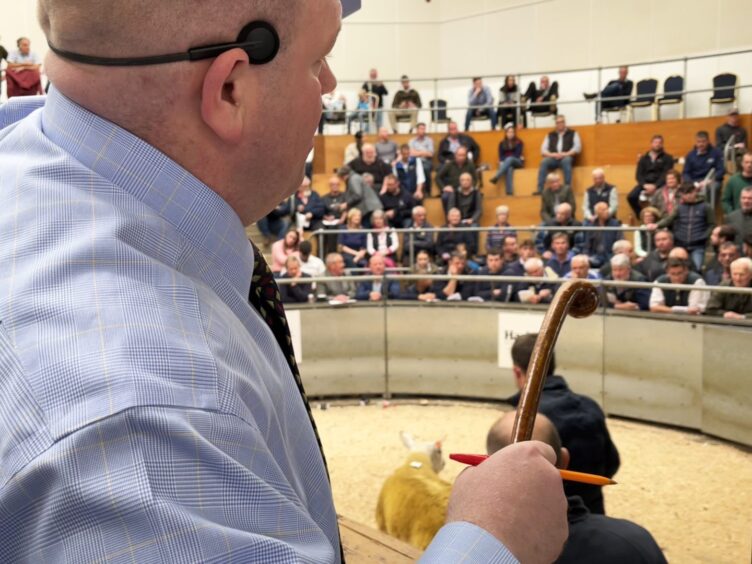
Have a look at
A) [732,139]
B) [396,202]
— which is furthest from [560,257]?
[732,139]

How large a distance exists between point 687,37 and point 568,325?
34.9ft

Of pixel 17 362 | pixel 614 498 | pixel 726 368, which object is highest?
pixel 17 362

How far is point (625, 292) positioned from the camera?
7.75m

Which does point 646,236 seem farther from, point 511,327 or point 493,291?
point 511,327

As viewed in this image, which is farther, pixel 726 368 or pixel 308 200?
pixel 308 200

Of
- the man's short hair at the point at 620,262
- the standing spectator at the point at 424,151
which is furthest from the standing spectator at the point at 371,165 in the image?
the man's short hair at the point at 620,262

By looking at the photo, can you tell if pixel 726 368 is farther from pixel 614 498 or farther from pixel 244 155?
pixel 244 155

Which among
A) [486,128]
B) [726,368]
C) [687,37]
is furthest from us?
[486,128]

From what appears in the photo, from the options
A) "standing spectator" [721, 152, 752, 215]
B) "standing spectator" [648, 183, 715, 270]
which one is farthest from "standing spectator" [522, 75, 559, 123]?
"standing spectator" [648, 183, 715, 270]

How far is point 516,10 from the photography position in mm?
18406

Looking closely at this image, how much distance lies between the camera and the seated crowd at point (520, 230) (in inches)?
312

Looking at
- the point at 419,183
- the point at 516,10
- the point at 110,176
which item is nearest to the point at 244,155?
the point at 110,176

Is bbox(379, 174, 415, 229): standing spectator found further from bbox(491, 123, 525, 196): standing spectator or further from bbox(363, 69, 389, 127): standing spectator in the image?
bbox(363, 69, 389, 127): standing spectator

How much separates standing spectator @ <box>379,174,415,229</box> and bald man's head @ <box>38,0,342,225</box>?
37.1 ft
